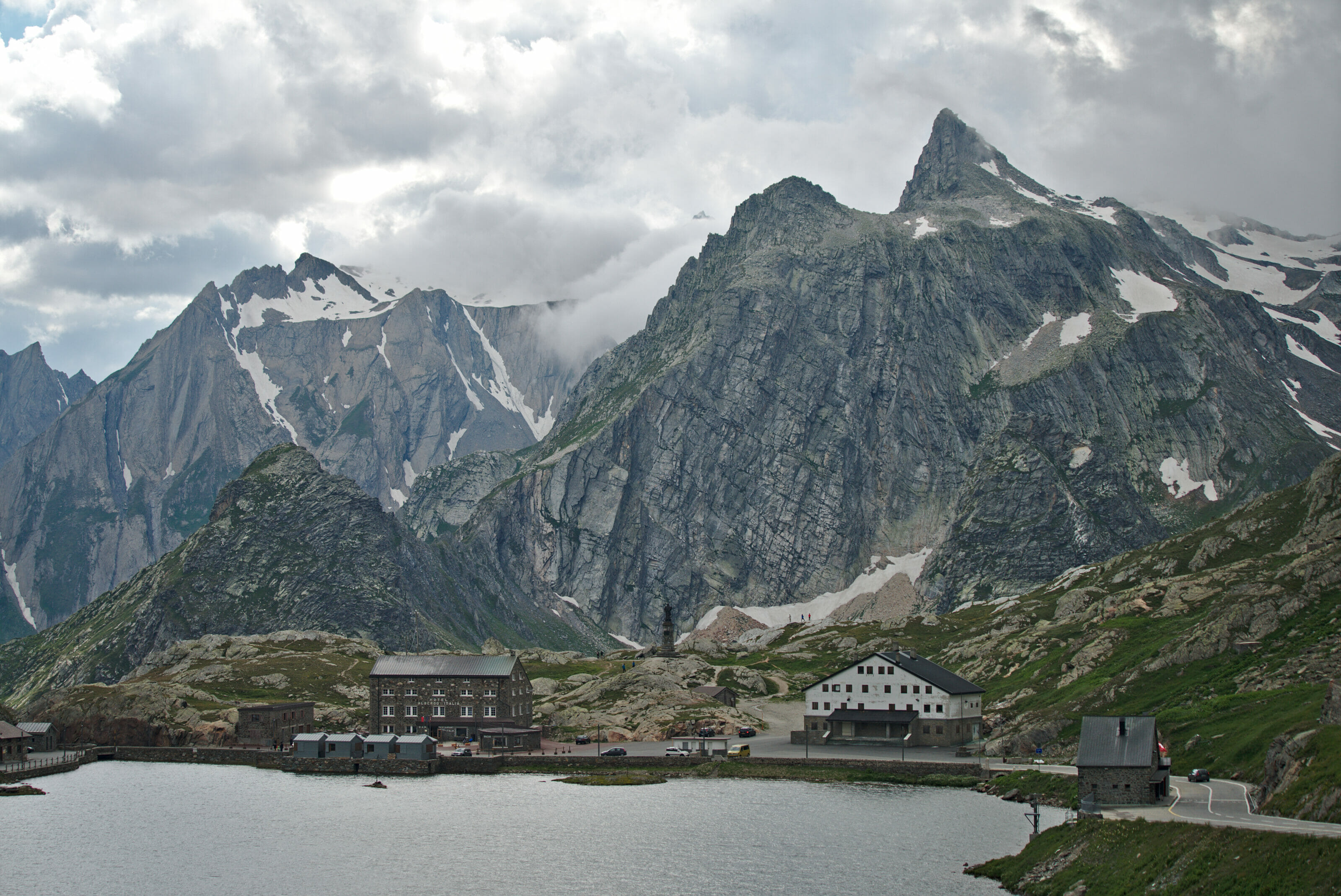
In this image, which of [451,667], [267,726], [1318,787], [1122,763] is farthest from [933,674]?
[1318,787]

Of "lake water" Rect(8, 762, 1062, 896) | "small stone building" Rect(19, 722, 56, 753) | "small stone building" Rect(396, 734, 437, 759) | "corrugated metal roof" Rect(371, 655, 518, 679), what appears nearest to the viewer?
"lake water" Rect(8, 762, 1062, 896)

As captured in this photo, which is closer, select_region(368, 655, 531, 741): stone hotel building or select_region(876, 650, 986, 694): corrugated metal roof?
select_region(876, 650, 986, 694): corrugated metal roof

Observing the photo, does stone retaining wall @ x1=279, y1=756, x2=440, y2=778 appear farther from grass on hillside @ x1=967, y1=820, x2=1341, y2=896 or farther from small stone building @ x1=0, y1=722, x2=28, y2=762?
grass on hillside @ x1=967, y1=820, x2=1341, y2=896

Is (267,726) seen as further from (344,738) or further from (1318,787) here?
(1318,787)

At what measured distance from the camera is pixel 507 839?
8688 centimetres

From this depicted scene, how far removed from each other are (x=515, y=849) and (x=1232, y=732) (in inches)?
1997

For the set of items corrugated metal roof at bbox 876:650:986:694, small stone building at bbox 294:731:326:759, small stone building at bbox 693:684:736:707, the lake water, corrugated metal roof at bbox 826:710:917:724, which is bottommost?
the lake water

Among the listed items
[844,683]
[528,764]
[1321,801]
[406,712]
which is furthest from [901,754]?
[1321,801]

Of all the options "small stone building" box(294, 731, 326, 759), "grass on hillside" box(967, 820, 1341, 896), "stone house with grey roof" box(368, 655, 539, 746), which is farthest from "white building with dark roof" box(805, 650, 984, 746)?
"grass on hillside" box(967, 820, 1341, 896)

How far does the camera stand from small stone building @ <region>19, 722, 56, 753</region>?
145 meters

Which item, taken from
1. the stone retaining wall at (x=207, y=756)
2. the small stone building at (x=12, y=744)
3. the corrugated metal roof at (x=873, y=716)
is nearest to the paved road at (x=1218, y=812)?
the corrugated metal roof at (x=873, y=716)

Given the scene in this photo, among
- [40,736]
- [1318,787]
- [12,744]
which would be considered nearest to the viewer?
[1318,787]

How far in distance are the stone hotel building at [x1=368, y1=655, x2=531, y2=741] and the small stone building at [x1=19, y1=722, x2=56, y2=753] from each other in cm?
3737

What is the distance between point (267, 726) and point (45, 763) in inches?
949
